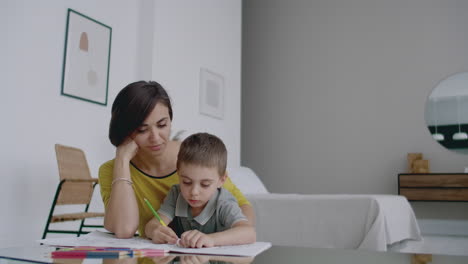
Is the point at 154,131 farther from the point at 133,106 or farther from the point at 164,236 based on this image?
the point at 164,236

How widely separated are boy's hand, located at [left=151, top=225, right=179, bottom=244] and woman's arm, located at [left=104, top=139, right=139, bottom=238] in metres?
0.18

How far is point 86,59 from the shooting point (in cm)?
387

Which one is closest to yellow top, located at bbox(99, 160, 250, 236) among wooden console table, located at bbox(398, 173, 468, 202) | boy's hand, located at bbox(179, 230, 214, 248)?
boy's hand, located at bbox(179, 230, 214, 248)

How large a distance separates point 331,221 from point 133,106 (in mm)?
2263

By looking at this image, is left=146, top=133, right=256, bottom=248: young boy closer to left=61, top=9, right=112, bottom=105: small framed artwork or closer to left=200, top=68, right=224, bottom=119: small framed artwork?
left=61, top=9, right=112, bottom=105: small framed artwork

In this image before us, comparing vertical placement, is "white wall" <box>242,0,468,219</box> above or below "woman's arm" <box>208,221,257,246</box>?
above

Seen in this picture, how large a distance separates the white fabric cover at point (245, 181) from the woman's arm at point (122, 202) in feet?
8.71

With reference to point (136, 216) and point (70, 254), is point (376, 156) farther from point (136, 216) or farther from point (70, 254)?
point (70, 254)

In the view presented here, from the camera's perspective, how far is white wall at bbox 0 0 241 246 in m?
3.17

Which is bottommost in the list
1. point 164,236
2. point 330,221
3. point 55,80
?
point 330,221

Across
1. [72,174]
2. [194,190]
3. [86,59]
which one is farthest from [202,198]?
[86,59]

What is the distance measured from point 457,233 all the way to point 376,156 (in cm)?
131

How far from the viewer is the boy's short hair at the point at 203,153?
1036 mm

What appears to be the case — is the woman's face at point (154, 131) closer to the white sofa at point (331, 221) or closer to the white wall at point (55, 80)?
the white sofa at point (331, 221)
